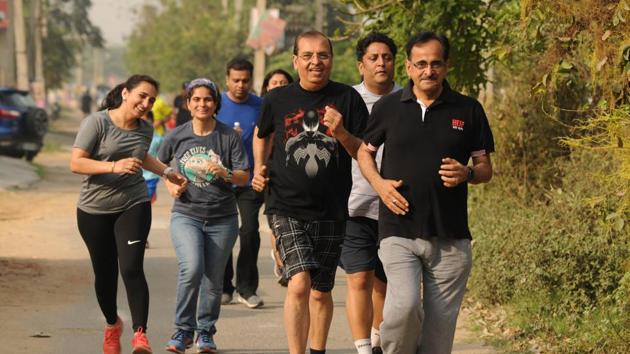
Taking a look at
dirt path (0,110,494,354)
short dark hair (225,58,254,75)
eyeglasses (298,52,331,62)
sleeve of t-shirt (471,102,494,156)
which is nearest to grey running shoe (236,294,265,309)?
dirt path (0,110,494,354)

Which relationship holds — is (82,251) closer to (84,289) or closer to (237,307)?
(84,289)

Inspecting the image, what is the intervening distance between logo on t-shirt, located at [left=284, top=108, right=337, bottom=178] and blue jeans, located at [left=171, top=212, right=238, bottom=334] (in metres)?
1.36

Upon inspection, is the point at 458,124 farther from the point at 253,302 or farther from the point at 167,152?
the point at 253,302

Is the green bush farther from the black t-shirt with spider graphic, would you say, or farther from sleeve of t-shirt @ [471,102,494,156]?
the black t-shirt with spider graphic

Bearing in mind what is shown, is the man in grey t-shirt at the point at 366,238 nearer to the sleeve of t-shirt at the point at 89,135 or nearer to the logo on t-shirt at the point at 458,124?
the logo on t-shirt at the point at 458,124

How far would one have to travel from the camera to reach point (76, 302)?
1059 centimetres

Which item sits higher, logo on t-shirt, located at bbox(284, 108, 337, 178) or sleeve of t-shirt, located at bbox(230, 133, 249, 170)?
logo on t-shirt, located at bbox(284, 108, 337, 178)

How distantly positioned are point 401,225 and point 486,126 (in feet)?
2.10

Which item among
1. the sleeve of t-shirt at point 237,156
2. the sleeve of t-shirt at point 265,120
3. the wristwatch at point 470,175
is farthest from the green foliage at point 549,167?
the sleeve of t-shirt at point 237,156

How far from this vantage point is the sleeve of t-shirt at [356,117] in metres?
7.20

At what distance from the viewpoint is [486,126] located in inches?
253

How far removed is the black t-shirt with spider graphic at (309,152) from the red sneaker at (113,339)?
1.47 metres

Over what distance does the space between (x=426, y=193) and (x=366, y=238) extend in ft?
4.60

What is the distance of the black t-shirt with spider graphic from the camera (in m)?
7.08
